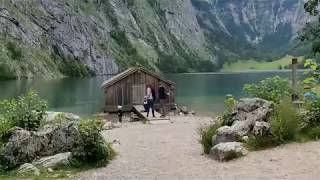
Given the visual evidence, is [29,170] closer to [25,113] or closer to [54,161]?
[54,161]

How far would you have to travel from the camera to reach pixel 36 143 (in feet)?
56.6

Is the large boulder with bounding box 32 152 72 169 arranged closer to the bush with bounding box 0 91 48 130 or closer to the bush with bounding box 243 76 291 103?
the bush with bounding box 0 91 48 130

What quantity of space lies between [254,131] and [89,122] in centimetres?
579

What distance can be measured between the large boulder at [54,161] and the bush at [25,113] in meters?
2.63

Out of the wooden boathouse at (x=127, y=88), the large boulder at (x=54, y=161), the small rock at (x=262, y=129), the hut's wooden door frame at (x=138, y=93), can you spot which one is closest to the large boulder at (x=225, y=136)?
the small rock at (x=262, y=129)

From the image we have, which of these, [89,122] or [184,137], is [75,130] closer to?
[89,122]

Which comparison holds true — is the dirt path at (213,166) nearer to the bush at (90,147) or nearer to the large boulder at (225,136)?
the bush at (90,147)

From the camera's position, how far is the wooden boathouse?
175ft

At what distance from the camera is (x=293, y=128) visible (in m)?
17.6

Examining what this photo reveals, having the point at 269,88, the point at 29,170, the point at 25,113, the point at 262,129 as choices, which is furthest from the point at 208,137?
the point at 269,88

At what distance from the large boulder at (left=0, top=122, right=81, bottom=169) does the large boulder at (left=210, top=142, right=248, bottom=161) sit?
184 inches

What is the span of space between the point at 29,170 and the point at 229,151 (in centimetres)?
637

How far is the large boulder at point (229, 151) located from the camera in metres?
16.6

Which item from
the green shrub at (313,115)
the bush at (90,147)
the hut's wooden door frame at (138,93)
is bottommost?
the bush at (90,147)
